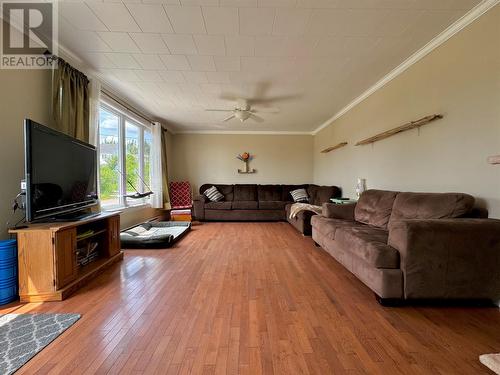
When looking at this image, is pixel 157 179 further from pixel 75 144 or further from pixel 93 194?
pixel 75 144

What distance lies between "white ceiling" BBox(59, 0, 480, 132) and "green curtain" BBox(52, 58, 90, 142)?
0.82 feet

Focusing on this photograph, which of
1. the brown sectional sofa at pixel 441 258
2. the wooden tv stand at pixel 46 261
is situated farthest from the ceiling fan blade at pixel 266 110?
the wooden tv stand at pixel 46 261

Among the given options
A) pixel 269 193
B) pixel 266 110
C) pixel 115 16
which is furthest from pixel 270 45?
pixel 269 193

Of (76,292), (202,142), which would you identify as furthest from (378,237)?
(202,142)

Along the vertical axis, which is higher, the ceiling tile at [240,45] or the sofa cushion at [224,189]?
the ceiling tile at [240,45]

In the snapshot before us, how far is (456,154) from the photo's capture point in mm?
2246

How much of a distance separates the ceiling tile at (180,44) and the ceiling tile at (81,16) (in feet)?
1.90

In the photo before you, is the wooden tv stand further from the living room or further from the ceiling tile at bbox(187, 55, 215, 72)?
the ceiling tile at bbox(187, 55, 215, 72)

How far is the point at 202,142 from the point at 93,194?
167 inches

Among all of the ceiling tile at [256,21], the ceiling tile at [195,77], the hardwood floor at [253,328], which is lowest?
the hardwood floor at [253,328]

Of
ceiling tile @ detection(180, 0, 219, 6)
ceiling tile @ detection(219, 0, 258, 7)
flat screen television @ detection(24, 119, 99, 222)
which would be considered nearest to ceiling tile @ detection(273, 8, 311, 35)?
ceiling tile @ detection(219, 0, 258, 7)

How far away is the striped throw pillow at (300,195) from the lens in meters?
6.23

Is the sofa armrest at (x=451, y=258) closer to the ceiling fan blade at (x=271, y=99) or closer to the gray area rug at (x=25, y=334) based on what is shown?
the gray area rug at (x=25, y=334)

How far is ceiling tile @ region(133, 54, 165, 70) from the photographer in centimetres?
278
